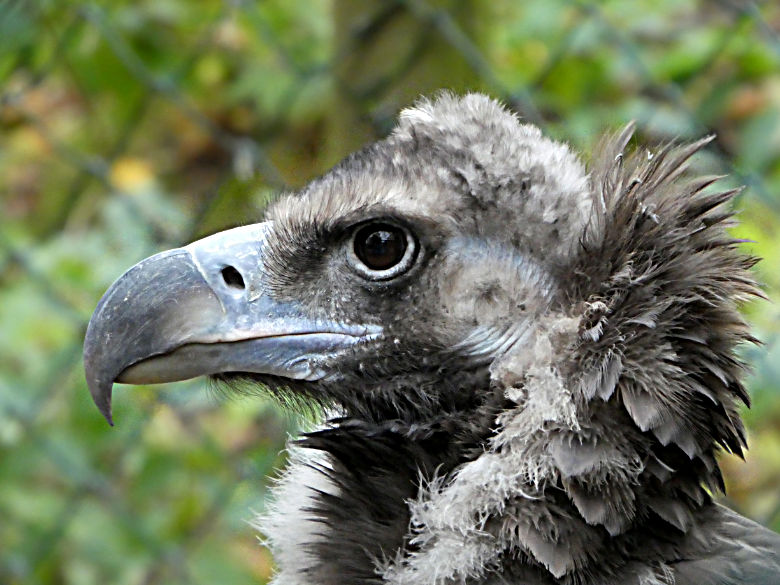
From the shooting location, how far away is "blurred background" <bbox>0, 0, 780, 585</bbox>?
2912 millimetres

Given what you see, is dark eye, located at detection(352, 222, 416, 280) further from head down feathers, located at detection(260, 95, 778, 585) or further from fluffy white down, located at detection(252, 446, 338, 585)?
fluffy white down, located at detection(252, 446, 338, 585)

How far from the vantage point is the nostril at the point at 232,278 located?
1.90m

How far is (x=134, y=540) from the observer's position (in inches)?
133

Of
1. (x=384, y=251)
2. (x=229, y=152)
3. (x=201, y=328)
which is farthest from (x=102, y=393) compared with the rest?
(x=229, y=152)

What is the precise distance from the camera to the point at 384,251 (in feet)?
6.09

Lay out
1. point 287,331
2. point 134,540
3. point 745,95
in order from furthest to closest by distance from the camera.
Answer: point 745,95
point 134,540
point 287,331

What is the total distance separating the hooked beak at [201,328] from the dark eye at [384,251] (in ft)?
0.31

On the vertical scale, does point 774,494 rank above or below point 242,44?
below

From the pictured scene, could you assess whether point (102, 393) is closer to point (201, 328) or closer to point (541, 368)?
point (201, 328)

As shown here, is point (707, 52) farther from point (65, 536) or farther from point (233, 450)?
point (65, 536)

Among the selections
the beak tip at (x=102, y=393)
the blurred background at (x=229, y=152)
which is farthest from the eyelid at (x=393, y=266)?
the blurred background at (x=229, y=152)

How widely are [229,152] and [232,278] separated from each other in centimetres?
175

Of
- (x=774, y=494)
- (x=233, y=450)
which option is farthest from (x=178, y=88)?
(x=774, y=494)

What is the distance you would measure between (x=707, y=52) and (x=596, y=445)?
5.79 feet
